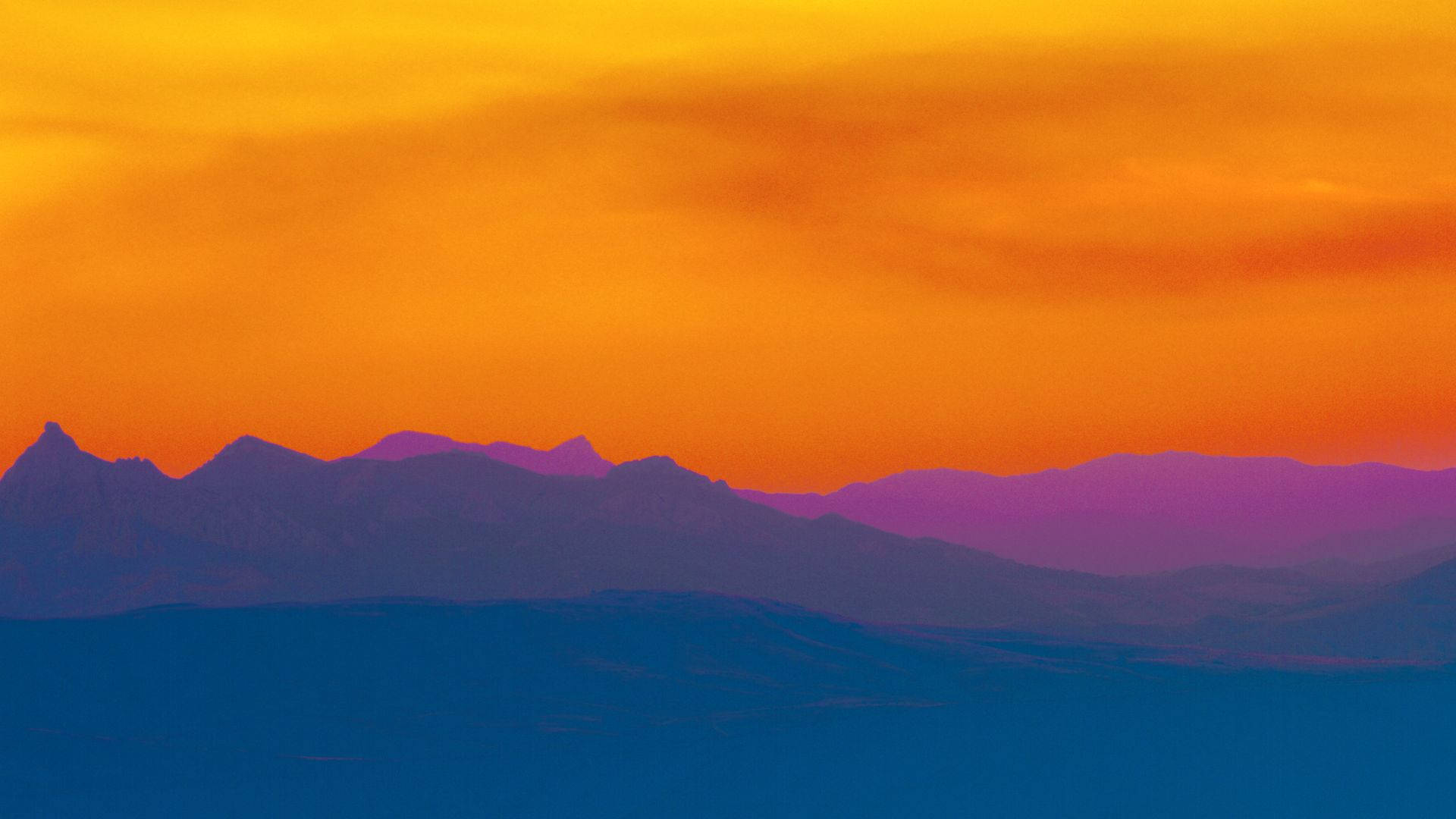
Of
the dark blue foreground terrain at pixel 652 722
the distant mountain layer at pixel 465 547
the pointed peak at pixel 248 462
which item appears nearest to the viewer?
the dark blue foreground terrain at pixel 652 722

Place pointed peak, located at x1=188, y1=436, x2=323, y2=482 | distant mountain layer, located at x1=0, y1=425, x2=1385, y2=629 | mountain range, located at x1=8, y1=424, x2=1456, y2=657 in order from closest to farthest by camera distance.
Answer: mountain range, located at x1=8, y1=424, x2=1456, y2=657 → distant mountain layer, located at x1=0, y1=425, x2=1385, y2=629 → pointed peak, located at x1=188, y1=436, x2=323, y2=482

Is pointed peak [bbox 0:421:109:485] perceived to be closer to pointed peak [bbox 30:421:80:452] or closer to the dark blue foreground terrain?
pointed peak [bbox 30:421:80:452]

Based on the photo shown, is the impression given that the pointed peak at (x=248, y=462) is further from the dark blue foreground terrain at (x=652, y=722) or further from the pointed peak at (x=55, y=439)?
the dark blue foreground terrain at (x=652, y=722)

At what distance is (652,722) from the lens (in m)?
59.4

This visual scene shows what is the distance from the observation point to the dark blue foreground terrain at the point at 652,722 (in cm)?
5234

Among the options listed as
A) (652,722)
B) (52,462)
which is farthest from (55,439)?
(652,722)

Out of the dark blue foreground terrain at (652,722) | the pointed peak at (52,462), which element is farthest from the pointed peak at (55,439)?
the dark blue foreground terrain at (652,722)

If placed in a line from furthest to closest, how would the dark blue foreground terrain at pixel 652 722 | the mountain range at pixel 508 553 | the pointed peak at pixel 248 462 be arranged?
the pointed peak at pixel 248 462 → the mountain range at pixel 508 553 → the dark blue foreground terrain at pixel 652 722

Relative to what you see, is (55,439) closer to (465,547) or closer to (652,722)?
(465,547)

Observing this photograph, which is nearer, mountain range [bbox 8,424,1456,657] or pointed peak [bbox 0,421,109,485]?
mountain range [bbox 8,424,1456,657]

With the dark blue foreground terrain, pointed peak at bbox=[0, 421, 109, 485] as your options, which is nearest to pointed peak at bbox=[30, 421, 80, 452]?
pointed peak at bbox=[0, 421, 109, 485]

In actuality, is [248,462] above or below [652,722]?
above

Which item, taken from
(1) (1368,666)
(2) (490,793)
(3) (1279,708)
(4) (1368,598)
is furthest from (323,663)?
(4) (1368,598)

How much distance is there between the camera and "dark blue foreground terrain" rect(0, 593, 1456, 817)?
52.3m
